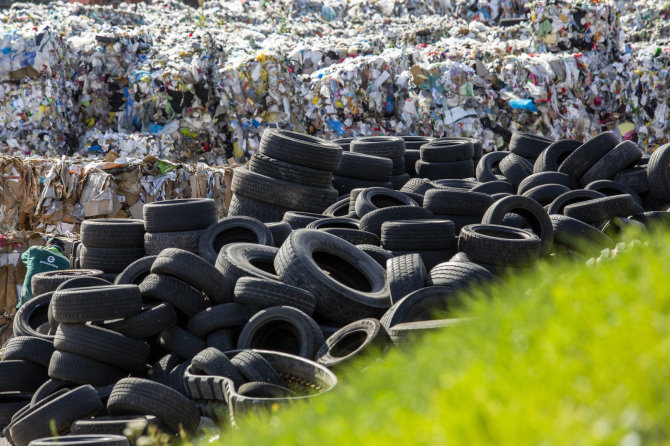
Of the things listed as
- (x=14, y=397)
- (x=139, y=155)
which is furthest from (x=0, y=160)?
(x=14, y=397)

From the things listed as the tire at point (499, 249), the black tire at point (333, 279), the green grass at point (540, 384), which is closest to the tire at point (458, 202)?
the tire at point (499, 249)

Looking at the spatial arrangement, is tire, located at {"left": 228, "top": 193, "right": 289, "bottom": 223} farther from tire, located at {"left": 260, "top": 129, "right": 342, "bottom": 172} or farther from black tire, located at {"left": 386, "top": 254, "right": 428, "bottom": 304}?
black tire, located at {"left": 386, "top": 254, "right": 428, "bottom": 304}

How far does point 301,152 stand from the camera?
838cm

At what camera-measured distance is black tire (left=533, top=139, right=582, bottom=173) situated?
378 inches

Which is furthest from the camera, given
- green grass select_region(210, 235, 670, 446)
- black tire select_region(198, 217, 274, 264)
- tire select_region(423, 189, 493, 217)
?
tire select_region(423, 189, 493, 217)

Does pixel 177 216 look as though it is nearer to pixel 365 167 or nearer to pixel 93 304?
pixel 93 304

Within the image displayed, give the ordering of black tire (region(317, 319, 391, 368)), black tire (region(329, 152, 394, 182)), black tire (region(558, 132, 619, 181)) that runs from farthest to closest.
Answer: black tire (region(329, 152, 394, 182)) → black tire (region(558, 132, 619, 181)) → black tire (region(317, 319, 391, 368))

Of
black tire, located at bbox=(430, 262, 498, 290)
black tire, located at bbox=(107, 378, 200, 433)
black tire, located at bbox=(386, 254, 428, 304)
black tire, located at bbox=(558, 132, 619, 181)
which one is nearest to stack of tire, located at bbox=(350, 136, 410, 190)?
black tire, located at bbox=(558, 132, 619, 181)

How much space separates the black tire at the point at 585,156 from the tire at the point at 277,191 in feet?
10.3

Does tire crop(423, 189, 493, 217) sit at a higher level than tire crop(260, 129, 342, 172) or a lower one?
lower

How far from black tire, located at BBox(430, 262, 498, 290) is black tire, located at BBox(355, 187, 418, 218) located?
205cm

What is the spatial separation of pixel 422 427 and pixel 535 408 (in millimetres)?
337

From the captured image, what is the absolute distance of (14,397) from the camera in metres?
6.20

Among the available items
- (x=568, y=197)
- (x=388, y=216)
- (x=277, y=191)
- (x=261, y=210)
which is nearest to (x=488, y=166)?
(x=568, y=197)
